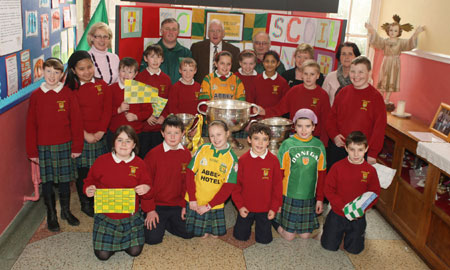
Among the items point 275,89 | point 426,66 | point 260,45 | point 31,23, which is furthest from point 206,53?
point 426,66

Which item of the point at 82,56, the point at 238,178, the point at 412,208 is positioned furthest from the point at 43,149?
the point at 412,208

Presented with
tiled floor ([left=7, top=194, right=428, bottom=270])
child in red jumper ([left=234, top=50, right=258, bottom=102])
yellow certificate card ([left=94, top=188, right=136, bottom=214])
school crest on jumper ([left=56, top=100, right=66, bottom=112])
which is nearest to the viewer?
yellow certificate card ([left=94, top=188, right=136, bottom=214])

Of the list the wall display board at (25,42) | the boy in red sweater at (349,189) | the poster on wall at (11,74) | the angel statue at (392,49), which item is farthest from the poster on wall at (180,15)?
the boy in red sweater at (349,189)

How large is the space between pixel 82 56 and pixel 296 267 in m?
2.33

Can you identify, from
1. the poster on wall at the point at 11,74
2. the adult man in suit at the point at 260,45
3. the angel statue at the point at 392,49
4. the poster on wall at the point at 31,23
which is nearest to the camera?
the poster on wall at the point at 11,74

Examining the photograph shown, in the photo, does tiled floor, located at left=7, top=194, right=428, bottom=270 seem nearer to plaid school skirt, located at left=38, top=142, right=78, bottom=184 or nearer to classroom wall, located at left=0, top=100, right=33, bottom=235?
classroom wall, located at left=0, top=100, right=33, bottom=235

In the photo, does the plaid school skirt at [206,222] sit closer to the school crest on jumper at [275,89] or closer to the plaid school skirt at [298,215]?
the plaid school skirt at [298,215]

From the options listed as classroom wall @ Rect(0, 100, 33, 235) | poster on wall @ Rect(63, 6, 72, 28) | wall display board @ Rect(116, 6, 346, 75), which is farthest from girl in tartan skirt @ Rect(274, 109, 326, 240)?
poster on wall @ Rect(63, 6, 72, 28)

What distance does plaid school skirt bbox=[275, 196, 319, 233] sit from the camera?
11.1 ft

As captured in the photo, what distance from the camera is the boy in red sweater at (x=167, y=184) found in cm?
315

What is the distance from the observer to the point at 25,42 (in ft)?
11.1

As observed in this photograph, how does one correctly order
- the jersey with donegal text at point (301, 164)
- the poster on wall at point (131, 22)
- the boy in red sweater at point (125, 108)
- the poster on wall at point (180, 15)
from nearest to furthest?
the jersey with donegal text at point (301, 164), the boy in red sweater at point (125, 108), the poster on wall at point (131, 22), the poster on wall at point (180, 15)

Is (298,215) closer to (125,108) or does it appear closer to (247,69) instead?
(247,69)

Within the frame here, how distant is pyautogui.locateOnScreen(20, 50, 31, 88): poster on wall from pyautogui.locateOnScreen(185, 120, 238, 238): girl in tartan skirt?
5.16 ft
